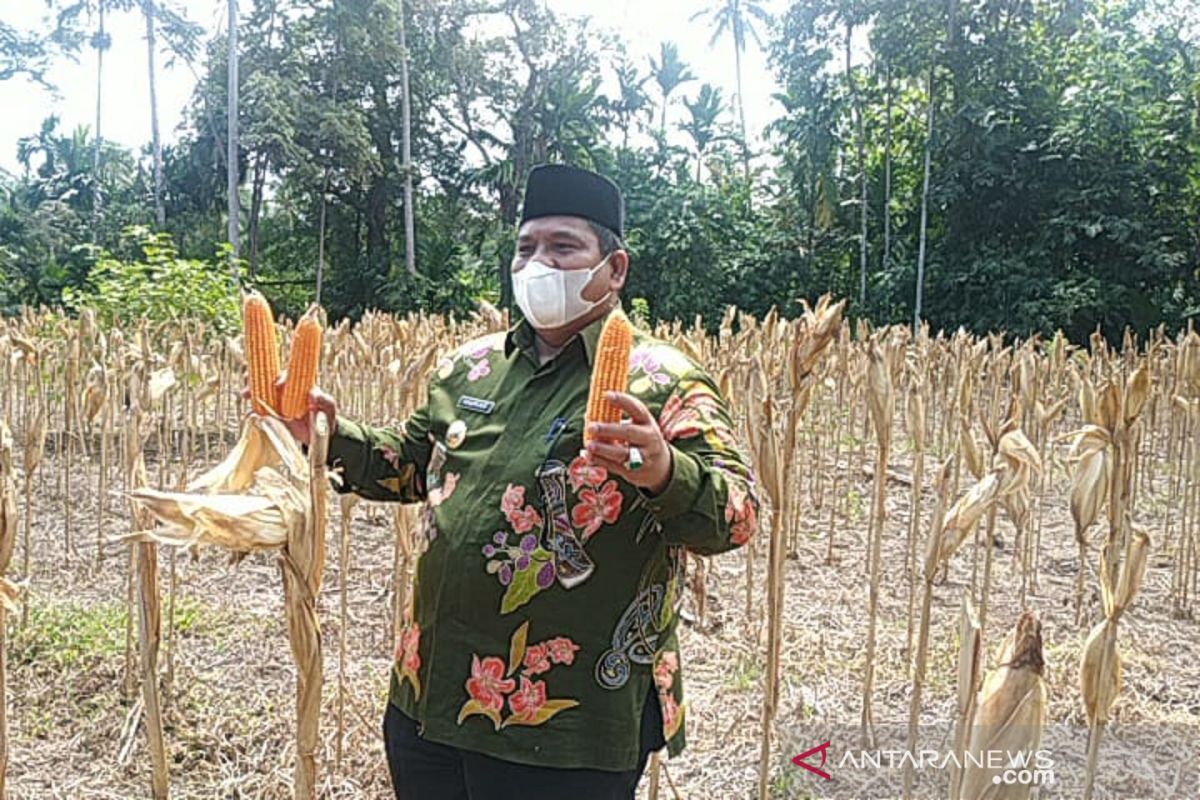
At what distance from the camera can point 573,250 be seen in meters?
1.54

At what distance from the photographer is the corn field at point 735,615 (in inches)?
46.9

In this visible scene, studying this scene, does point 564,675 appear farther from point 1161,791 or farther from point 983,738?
point 1161,791

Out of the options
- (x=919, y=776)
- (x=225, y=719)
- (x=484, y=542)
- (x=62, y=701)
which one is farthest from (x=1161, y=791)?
(x=62, y=701)

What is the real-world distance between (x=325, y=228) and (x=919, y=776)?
840 inches

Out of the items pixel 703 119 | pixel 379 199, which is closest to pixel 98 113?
Result: pixel 379 199

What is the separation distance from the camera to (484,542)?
143 centimetres

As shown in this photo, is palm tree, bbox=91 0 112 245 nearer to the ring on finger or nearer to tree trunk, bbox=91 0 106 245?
Answer: tree trunk, bbox=91 0 106 245

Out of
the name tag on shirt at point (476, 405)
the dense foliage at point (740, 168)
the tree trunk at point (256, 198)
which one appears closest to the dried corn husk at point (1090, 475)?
the name tag on shirt at point (476, 405)

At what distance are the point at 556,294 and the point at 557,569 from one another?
0.45 meters

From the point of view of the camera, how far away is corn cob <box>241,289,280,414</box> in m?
1.17

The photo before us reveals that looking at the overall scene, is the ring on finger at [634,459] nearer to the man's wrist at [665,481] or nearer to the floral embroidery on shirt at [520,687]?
the man's wrist at [665,481]

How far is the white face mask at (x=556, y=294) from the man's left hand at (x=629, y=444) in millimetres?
398

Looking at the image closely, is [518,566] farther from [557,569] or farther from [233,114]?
[233,114]

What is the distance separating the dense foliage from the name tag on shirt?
12.8 m
